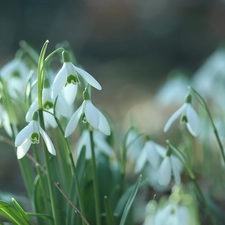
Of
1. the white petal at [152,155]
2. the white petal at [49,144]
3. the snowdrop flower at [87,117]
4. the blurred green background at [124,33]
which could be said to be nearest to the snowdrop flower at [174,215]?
the white petal at [152,155]

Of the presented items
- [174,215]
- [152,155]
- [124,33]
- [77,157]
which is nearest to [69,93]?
[77,157]

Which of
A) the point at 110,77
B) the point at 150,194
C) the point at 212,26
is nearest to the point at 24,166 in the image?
the point at 150,194

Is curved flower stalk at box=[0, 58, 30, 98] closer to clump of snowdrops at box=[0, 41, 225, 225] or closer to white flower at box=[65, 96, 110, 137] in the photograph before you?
clump of snowdrops at box=[0, 41, 225, 225]

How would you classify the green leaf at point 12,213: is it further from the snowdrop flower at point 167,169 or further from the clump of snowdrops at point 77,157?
the snowdrop flower at point 167,169

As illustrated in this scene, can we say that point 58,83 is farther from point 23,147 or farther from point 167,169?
point 167,169

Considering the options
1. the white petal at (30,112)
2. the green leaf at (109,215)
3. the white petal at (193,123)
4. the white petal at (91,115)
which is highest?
the white petal at (30,112)

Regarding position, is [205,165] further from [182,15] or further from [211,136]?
[182,15]

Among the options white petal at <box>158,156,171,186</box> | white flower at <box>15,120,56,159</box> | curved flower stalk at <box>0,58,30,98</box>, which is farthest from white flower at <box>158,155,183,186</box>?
curved flower stalk at <box>0,58,30,98</box>
